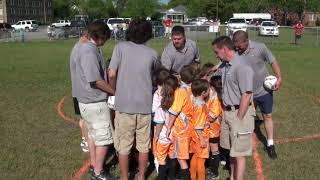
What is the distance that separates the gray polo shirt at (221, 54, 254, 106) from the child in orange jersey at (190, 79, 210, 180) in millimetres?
352

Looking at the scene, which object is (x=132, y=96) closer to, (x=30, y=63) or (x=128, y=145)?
(x=128, y=145)

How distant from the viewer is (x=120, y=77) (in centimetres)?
557

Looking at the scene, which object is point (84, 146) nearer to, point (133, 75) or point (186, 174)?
point (186, 174)

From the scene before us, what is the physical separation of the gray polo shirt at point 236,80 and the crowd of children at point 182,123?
1.24 ft

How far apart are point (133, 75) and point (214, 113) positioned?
1.51m

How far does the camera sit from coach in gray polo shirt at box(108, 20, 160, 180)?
5496 millimetres

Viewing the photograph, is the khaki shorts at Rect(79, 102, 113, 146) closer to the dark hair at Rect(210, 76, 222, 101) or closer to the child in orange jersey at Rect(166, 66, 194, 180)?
the child in orange jersey at Rect(166, 66, 194, 180)

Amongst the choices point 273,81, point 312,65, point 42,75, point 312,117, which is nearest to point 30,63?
point 42,75

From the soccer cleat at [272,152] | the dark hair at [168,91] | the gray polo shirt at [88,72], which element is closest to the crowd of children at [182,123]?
the dark hair at [168,91]

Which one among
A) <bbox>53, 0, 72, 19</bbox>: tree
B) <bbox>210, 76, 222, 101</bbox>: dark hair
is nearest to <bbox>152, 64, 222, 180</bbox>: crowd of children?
<bbox>210, 76, 222, 101</bbox>: dark hair

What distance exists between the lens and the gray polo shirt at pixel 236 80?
5.25m

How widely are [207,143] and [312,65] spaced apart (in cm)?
1636

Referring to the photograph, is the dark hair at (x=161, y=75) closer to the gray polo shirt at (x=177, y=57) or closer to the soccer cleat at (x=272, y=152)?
the gray polo shirt at (x=177, y=57)

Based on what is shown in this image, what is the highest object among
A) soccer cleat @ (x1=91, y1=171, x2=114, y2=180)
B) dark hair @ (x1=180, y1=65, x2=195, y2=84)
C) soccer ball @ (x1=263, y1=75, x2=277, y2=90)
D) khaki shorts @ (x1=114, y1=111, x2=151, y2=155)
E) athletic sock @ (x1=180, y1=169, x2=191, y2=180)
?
dark hair @ (x1=180, y1=65, x2=195, y2=84)
